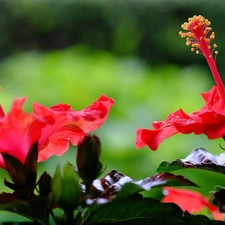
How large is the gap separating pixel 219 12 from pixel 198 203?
3749 mm

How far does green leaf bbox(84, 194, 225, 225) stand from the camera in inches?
25.5

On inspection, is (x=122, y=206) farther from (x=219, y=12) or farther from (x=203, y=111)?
(x=219, y=12)

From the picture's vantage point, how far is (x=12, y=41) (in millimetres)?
4797

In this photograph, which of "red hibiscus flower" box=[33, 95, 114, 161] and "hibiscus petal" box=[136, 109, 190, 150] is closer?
"red hibiscus flower" box=[33, 95, 114, 161]

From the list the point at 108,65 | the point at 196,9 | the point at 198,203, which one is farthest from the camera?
the point at 196,9

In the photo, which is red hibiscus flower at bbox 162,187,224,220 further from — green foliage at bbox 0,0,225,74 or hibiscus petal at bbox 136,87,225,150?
green foliage at bbox 0,0,225,74

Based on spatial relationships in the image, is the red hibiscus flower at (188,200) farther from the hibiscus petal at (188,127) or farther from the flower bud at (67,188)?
the flower bud at (67,188)

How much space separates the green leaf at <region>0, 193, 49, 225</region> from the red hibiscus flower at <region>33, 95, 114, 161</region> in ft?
0.27

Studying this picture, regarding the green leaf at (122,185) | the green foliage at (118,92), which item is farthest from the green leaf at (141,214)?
the green foliage at (118,92)

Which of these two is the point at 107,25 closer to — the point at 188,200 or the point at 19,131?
the point at 188,200

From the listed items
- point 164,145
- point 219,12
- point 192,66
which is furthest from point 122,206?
point 219,12

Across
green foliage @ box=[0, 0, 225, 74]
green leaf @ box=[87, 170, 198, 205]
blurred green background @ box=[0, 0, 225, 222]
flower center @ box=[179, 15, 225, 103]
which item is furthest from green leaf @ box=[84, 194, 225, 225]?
green foliage @ box=[0, 0, 225, 74]

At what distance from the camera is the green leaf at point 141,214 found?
647 mm

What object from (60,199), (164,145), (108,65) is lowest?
(164,145)
